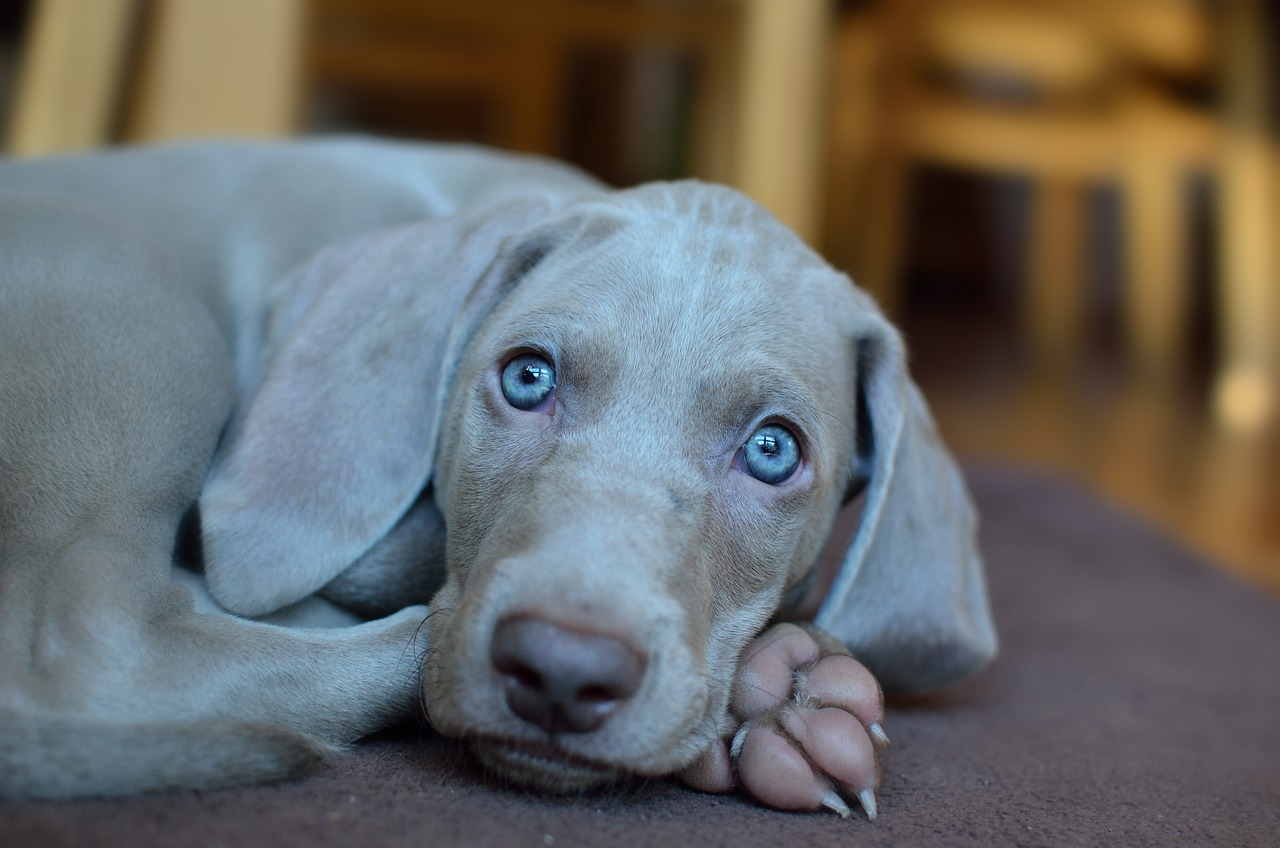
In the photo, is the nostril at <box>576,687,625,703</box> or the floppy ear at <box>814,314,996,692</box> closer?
the nostril at <box>576,687,625,703</box>

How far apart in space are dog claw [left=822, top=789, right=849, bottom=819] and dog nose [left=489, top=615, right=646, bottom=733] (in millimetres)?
372

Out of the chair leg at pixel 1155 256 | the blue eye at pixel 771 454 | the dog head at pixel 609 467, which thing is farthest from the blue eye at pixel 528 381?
the chair leg at pixel 1155 256

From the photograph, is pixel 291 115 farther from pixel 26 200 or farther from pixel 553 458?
pixel 553 458

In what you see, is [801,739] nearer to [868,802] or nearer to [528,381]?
[868,802]

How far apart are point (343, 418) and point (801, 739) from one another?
99 centimetres

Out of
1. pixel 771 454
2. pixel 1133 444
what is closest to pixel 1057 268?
pixel 1133 444

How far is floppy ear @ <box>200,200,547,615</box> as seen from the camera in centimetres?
214

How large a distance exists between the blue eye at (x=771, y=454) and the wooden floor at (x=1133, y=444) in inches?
109

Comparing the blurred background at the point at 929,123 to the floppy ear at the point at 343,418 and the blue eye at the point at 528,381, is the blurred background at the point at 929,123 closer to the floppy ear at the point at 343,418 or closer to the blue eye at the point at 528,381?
the floppy ear at the point at 343,418

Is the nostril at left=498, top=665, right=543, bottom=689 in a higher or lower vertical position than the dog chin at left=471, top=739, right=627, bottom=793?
higher

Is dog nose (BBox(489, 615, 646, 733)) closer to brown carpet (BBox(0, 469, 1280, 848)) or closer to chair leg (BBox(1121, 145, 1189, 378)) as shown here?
brown carpet (BBox(0, 469, 1280, 848))

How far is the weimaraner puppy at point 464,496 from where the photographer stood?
166cm

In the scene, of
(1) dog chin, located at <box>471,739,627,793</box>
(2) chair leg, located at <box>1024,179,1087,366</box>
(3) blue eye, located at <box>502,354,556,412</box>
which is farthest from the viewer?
(2) chair leg, located at <box>1024,179,1087,366</box>

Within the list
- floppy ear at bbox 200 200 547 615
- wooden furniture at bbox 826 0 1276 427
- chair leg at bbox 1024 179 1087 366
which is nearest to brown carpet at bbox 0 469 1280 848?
floppy ear at bbox 200 200 547 615
